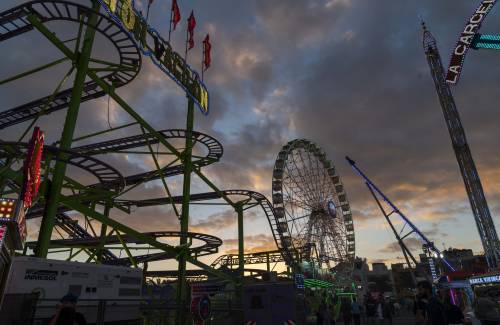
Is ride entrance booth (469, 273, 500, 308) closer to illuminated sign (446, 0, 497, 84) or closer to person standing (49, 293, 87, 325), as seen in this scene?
illuminated sign (446, 0, 497, 84)

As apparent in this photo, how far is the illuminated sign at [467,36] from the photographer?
21297 millimetres

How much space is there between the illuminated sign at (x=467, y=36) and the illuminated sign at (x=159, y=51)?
1786 centimetres

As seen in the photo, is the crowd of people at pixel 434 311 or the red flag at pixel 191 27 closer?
the crowd of people at pixel 434 311

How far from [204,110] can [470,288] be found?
830 inches

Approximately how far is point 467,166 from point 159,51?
24.6 metres

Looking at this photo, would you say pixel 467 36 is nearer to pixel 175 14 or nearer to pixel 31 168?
pixel 175 14

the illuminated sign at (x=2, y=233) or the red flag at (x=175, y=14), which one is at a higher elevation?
the red flag at (x=175, y=14)

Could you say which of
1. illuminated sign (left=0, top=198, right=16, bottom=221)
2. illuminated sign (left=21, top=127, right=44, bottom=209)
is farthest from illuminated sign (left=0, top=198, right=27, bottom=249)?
illuminated sign (left=21, top=127, right=44, bottom=209)

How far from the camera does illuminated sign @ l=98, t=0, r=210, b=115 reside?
1659 centimetres

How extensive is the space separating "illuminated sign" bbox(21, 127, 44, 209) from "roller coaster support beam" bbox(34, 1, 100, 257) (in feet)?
7.99

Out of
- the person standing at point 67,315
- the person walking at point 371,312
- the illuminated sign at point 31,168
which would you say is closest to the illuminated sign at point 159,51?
the illuminated sign at point 31,168

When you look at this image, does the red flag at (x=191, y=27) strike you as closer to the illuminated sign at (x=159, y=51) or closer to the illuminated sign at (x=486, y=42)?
the illuminated sign at (x=159, y=51)

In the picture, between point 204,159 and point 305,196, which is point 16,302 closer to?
point 204,159

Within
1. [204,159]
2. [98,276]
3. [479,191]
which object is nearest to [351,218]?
[479,191]
